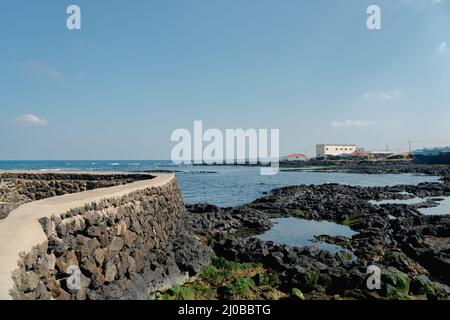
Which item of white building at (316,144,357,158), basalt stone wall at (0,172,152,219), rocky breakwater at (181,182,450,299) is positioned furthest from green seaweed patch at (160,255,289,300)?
white building at (316,144,357,158)

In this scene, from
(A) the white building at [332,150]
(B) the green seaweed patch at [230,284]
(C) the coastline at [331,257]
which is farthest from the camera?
(A) the white building at [332,150]

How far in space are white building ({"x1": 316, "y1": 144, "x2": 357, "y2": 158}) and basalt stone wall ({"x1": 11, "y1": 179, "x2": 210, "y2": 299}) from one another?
132660 mm

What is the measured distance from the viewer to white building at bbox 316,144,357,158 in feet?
456

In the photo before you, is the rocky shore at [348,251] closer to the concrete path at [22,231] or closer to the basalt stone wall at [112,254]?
the basalt stone wall at [112,254]

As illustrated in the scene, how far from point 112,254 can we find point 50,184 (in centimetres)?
1099

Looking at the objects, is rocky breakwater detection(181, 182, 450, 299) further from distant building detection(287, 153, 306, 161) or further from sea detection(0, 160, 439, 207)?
distant building detection(287, 153, 306, 161)

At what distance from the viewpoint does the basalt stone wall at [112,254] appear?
5.41 meters

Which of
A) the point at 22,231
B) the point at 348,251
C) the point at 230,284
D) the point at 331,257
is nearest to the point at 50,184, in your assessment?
the point at 230,284

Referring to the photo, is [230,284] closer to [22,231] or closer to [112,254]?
[112,254]

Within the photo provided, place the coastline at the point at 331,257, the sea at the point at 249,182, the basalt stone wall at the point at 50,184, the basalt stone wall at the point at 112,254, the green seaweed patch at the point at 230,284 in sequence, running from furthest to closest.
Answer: the sea at the point at 249,182
the basalt stone wall at the point at 50,184
the coastline at the point at 331,257
the green seaweed patch at the point at 230,284
the basalt stone wall at the point at 112,254

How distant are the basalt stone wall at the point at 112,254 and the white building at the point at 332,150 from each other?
132660 millimetres

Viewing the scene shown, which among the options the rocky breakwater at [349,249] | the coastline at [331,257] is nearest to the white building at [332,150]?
the rocky breakwater at [349,249]

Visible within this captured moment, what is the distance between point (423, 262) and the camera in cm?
1284

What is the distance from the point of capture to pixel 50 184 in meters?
16.8
